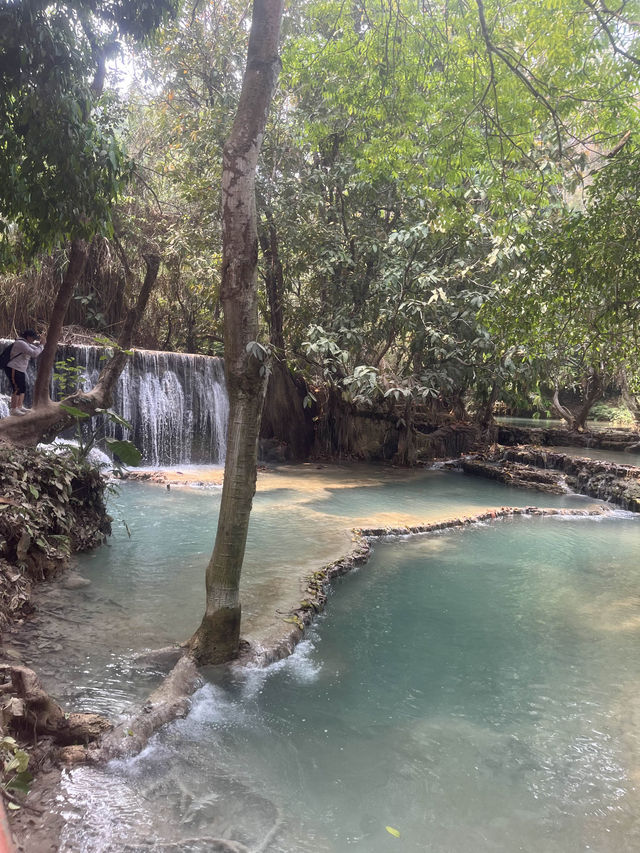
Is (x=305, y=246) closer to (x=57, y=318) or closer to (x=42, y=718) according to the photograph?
(x=57, y=318)

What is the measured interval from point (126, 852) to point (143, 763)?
2.33 feet

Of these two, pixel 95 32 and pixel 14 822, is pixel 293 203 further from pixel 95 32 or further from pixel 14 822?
pixel 14 822

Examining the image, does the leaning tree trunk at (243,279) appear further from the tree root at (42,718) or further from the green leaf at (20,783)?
the green leaf at (20,783)

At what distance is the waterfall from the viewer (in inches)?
558

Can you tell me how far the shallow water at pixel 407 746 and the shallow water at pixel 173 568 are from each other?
60cm

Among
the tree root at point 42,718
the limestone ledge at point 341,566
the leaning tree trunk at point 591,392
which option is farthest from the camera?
the leaning tree trunk at point 591,392

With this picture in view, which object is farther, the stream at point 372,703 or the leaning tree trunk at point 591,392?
the leaning tree trunk at point 591,392

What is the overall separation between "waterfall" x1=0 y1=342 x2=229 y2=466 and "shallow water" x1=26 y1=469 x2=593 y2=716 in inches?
120

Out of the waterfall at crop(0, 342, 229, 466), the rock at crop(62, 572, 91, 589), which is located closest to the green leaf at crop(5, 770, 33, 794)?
the rock at crop(62, 572, 91, 589)

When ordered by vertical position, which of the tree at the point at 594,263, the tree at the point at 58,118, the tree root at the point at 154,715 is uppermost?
the tree at the point at 58,118

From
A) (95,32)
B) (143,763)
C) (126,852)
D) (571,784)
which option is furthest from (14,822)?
(95,32)

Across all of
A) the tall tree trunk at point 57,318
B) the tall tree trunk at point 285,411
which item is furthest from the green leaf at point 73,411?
the tall tree trunk at point 285,411

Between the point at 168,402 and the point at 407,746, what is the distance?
40.3 ft

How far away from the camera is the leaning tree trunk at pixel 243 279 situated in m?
4.00
